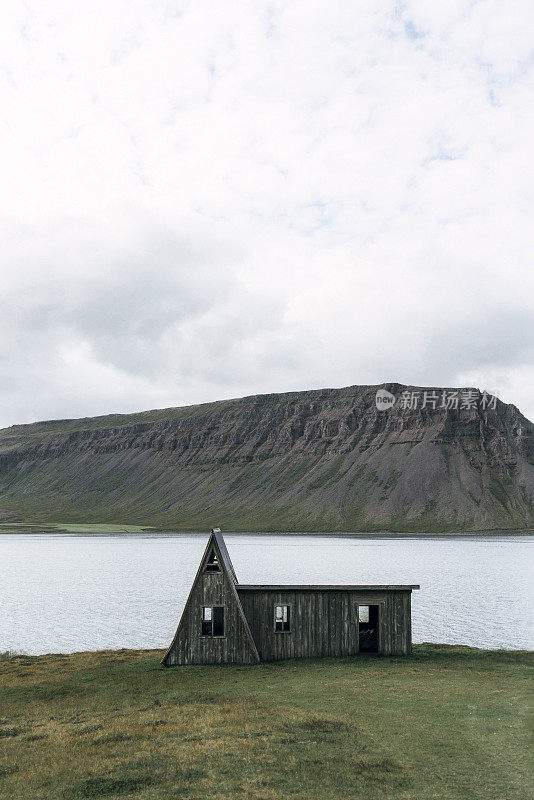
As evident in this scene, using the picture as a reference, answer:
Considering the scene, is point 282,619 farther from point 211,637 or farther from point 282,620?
point 211,637

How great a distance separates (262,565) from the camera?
124 metres

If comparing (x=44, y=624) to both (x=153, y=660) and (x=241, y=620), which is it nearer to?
(x=153, y=660)

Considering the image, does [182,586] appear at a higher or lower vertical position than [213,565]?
lower

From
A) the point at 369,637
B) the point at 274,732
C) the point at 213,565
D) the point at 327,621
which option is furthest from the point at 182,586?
the point at 274,732

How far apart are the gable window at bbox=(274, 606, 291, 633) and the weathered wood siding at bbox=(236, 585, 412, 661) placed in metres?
0.22

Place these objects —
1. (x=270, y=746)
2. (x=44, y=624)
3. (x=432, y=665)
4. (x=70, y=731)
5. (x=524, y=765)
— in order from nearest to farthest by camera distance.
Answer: (x=524, y=765), (x=270, y=746), (x=70, y=731), (x=432, y=665), (x=44, y=624)

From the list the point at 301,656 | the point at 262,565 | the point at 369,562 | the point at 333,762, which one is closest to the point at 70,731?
the point at 333,762

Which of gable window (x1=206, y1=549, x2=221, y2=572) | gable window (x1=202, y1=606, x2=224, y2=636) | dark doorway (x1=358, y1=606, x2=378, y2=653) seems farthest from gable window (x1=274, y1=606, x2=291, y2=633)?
dark doorway (x1=358, y1=606, x2=378, y2=653)

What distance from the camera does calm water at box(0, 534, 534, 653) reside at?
56.7 meters

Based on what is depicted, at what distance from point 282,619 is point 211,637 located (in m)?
4.29

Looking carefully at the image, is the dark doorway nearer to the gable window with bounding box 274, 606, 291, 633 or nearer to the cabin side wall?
the gable window with bounding box 274, 606, 291, 633

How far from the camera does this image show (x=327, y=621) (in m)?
38.0

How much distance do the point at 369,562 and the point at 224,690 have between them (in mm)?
105970

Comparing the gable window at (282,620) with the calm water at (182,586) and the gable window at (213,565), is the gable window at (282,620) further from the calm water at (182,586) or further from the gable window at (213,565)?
the calm water at (182,586)
